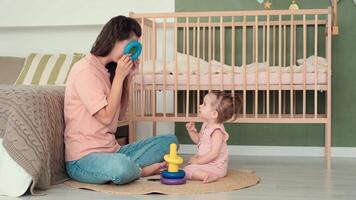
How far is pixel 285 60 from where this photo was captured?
331 centimetres

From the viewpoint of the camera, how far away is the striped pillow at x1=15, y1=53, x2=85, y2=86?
10.7 feet

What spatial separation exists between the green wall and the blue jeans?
1254 mm

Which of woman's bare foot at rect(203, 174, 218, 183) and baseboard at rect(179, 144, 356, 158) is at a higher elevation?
woman's bare foot at rect(203, 174, 218, 183)

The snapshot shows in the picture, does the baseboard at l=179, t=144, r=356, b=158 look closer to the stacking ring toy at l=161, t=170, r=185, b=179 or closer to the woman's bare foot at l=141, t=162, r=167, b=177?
the woman's bare foot at l=141, t=162, r=167, b=177

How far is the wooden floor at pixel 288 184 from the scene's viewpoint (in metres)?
1.85

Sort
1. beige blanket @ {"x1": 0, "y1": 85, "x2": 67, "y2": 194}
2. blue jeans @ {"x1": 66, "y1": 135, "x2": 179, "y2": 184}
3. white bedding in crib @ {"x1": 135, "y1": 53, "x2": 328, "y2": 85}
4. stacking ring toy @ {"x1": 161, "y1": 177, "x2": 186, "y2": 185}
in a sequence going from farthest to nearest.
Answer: white bedding in crib @ {"x1": 135, "y1": 53, "x2": 328, "y2": 85}
stacking ring toy @ {"x1": 161, "y1": 177, "x2": 186, "y2": 185}
blue jeans @ {"x1": 66, "y1": 135, "x2": 179, "y2": 184}
beige blanket @ {"x1": 0, "y1": 85, "x2": 67, "y2": 194}

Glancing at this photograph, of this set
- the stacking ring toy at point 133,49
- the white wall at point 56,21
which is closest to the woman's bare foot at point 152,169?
the stacking ring toy at point 133,49

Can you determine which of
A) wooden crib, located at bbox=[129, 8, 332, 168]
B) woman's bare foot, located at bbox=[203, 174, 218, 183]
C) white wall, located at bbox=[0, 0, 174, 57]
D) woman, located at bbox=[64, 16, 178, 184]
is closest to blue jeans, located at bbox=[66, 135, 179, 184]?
woman, located at bbox=[64, 16, 178, 184]

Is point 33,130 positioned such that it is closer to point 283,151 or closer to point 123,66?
point 123,66

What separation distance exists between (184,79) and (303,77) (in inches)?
25.6

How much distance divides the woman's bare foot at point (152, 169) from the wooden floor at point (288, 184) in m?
0.35

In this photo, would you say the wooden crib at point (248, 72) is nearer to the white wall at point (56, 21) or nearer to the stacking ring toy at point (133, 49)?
the white wall at point (56, 21)

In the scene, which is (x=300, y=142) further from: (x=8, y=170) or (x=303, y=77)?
(x=8, y=170)

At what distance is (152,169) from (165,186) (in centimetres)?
23
